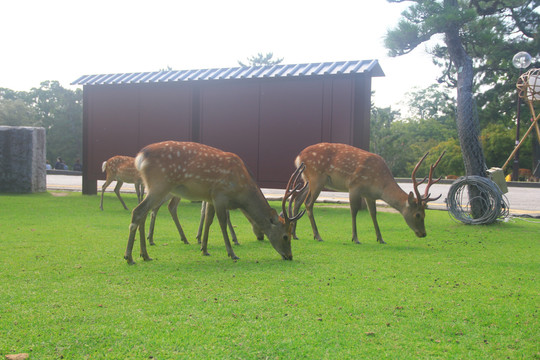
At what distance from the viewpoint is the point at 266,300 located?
12.0ft

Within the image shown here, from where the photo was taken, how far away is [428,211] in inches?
440

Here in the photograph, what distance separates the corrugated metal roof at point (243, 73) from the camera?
449 inches

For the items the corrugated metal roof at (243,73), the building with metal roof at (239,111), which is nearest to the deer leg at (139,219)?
the building with metal roof at (239,111)

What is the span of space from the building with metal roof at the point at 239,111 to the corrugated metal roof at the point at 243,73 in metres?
0.02

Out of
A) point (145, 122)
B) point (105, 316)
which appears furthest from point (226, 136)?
point (105, 316)

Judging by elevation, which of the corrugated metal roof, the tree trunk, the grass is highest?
the corrugated metal roof

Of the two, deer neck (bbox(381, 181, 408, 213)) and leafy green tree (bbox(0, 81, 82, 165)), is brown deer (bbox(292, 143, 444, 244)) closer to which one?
deer neck (bbox(381, 181, 408, 213))

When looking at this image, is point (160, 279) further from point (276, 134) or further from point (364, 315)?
point (276, 134)

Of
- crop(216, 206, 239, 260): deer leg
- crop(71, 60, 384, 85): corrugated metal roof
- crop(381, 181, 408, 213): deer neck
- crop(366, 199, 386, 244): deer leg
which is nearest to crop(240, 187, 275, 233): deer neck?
crop(216, 206, 239, 260): deer leg

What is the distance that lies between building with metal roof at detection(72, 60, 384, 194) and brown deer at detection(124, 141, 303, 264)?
19.5ft

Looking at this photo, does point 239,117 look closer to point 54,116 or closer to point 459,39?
point 459,39

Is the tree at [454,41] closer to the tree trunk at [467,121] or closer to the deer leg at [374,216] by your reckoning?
the tree trunk at [467,121]

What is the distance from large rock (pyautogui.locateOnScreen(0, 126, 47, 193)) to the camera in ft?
44.9

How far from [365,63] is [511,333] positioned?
923 centimetres
